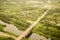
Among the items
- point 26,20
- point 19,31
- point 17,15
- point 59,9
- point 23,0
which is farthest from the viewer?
point 23,0

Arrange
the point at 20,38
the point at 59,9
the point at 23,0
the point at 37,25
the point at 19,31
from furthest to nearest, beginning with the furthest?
the point at 23,0 < the point at 59,9 < the point at 37,25 < the point at 19,31 < the point at 20,38

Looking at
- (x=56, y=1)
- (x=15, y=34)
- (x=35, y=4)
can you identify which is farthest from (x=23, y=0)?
(x=15, y=34)

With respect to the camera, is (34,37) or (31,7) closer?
(34,37)

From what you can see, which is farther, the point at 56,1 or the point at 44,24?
the point at 56,1

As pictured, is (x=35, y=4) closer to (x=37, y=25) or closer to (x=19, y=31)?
(x=37, y=25)

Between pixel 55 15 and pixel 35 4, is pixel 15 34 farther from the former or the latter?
pixel 35 4

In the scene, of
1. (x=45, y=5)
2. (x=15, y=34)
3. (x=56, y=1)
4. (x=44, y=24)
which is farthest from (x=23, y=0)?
(x=15, y=34)
